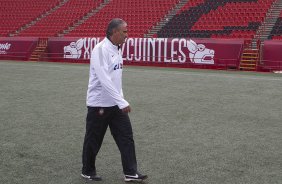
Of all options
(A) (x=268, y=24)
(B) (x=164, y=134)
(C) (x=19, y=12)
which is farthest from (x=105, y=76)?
(C) (x=19, y=12)

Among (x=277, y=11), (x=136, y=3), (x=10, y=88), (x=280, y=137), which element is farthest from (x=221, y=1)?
(x=280, y=137)

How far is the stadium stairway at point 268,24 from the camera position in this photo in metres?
20.6

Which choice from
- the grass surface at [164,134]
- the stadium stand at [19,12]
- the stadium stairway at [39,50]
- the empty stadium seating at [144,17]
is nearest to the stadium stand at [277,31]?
the empty stadium seating at [144,17]

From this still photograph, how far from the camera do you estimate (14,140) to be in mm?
6391

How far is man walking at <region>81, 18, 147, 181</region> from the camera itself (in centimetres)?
421

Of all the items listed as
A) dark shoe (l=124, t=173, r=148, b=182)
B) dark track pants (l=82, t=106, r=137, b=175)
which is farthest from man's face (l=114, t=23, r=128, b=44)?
→ dark shoe (l=124, t=173, r=148, b=182)

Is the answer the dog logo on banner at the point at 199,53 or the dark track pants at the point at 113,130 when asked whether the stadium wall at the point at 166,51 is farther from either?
the dark track pants at the point at 113,130

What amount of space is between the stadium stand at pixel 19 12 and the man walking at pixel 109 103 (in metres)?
27.9

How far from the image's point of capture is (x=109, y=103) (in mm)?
4383

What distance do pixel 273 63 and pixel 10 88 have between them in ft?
35.8

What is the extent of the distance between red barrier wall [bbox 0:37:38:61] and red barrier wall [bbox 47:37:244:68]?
1586 mm

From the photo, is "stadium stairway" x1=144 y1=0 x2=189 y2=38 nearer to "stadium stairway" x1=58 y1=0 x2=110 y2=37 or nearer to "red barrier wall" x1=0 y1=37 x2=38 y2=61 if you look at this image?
"stadium stairway" x1=58 y1=0 x2=110 y2=37

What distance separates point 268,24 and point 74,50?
10.6m

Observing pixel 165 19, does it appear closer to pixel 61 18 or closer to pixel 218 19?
pixel 218 19
